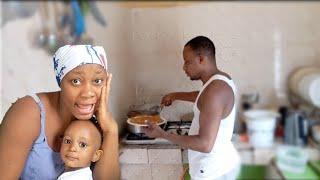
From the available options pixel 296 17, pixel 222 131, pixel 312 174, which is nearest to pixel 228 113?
pixel 222 131

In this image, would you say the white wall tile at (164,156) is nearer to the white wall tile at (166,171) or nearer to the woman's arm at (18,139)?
the white wall tile at (166,171)

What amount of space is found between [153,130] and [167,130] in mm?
13

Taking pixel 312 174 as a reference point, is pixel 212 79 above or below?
above

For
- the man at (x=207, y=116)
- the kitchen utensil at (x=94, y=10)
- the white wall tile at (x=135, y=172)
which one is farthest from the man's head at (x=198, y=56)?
the kitchen utensil at (x=94, y=10)

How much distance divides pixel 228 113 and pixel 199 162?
53 millimetres

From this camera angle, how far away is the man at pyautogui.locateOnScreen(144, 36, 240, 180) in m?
0.30

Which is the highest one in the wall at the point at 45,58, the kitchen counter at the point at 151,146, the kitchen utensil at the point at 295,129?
the wall at the point at 45,58

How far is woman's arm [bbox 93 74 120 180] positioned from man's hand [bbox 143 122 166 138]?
0.03 m

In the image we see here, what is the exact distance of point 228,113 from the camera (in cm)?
31

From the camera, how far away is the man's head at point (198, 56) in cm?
31

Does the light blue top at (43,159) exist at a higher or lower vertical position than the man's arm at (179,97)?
lower

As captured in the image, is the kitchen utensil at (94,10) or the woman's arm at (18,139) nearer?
the woman's arm at (18,139)

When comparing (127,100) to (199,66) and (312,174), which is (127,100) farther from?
(312,174)

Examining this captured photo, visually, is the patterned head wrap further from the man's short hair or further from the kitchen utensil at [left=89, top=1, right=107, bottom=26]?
the kitchen utensil at [left=89, top=1, right=107, bottom=26]
